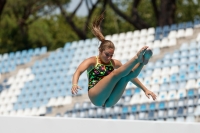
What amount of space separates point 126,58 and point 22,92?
3.29 m

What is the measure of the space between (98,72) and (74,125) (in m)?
1.57

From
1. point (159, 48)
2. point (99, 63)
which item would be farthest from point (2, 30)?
point (99, 63)

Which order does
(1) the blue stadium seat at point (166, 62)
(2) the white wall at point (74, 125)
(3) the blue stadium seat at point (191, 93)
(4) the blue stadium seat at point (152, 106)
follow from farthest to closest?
1. (1) the blue stadium seat at point (166, 62)
2. (4) the blue stadium seat at point (152, 106)
3. (3) the blue stadium seat at point (191, 93)
4. (2) the white wall at point (74, 125)

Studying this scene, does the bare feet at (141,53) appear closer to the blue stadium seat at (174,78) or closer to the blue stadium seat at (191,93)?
the blue stadium seat at (191,93)

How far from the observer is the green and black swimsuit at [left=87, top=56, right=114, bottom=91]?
19.9ft

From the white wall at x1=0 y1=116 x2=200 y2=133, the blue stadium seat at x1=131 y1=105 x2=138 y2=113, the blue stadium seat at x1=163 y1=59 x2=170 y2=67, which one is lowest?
the white wall at x1=0 y1=116 x2=200 y2=133

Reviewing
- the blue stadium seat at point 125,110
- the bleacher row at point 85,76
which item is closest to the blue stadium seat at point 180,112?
the bleacher row at point 85,76

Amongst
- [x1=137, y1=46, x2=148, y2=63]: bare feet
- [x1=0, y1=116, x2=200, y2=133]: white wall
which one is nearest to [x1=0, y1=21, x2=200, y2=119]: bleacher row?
[x1=137, y1=46, x2=148, y2=63]: bare feet

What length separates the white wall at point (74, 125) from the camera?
14.8 feet

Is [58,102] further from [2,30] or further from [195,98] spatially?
[2,30]

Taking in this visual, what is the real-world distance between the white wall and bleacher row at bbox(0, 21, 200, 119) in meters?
7.91

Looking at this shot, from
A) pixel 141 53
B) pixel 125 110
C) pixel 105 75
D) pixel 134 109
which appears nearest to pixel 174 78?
pixel 134 109

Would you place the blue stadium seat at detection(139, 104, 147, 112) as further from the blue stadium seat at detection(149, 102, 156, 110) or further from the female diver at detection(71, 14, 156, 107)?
the female diver at detection(71, 14, 156, 107)

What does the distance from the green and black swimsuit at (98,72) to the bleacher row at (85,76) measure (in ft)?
21.2
